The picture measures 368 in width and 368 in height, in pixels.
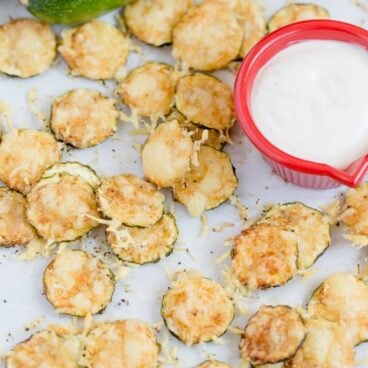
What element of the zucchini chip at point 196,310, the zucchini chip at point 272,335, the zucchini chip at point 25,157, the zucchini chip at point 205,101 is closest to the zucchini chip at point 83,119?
the zucchini chip at point 25,157

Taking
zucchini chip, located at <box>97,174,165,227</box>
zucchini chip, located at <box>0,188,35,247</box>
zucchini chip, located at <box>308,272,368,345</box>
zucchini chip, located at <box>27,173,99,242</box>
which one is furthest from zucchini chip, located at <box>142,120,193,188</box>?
zucchini chip, located at <box>308,272,368,345</box>

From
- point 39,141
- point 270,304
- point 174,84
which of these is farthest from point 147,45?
point 270,304

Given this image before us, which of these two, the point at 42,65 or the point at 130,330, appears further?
the point at 42,65

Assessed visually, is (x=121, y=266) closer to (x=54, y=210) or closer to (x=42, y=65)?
(x=54, y=210)

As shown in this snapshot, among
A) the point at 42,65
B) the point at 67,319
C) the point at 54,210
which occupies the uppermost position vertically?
the point at 42,65

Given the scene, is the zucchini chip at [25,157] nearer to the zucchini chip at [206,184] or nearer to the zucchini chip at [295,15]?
the zucchini chip at [206,184]
